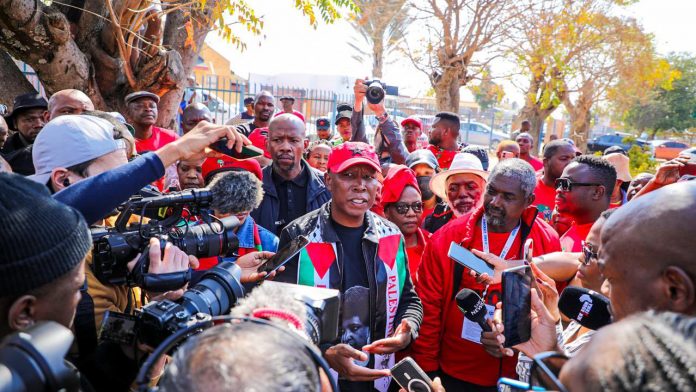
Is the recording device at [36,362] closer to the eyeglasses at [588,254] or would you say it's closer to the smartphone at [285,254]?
the smartphone at [285,254]

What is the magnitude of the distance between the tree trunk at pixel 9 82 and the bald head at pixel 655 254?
6.33m

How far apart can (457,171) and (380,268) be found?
1615 mm

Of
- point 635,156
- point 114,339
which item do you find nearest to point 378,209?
point 114,339

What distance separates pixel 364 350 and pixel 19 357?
178 cm

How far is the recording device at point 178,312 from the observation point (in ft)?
4.62

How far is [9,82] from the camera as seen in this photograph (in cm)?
579

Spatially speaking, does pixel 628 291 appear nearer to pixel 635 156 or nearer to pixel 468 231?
pixel 468 231

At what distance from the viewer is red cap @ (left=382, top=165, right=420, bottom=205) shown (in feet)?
11.8

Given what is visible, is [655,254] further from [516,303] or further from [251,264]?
[251,264]

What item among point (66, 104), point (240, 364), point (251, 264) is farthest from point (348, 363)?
point (66, 104)

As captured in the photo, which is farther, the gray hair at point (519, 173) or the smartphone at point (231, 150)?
the gray hair at point (519, 173)

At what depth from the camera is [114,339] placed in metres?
1.57

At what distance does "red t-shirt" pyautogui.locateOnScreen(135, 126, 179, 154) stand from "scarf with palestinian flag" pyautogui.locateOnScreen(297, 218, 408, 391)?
308 cm

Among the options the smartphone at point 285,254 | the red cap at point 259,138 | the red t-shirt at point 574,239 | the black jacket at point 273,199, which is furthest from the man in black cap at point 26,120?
the red t-shirt at point 574,239
